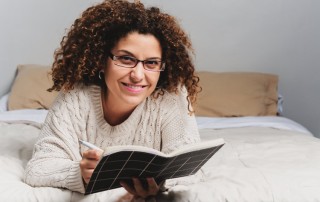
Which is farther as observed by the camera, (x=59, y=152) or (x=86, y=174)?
(x=59, y=152)

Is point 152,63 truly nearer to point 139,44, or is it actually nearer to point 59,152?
point 139,44

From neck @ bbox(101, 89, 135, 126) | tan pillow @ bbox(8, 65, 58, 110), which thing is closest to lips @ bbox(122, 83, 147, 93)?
neck @ bbox(101, 89, 135, 126)

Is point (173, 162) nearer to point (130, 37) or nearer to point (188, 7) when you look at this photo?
point (130, 37)

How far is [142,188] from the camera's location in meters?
1.05

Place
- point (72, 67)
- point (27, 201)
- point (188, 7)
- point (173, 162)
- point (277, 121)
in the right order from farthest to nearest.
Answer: point (188, 7), point (277, 121), point (72, 67), point (27, 201), point (173, 162)

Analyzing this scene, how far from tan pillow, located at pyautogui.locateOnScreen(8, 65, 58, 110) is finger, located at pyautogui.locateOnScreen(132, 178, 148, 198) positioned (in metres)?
1.41

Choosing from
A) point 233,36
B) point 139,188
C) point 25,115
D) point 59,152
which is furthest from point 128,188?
point 233,36

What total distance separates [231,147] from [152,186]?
28.4 inches

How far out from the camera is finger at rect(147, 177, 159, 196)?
102 centimetres

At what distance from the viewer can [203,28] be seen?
8.91 ft

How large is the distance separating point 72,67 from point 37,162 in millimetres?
313

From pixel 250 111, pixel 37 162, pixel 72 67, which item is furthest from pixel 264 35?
pixel 37 162

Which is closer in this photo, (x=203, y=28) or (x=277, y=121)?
(x=277, y=121)

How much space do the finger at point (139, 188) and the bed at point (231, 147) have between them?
0.14ft
